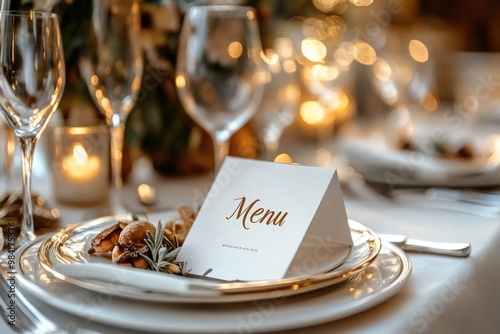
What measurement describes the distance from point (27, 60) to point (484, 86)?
2.35 metres

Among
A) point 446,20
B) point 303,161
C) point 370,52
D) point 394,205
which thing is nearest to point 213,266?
point 394,205

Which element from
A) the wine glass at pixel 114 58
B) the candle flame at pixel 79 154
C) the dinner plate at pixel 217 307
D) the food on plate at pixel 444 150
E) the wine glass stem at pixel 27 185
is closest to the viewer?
the dinner plate at pixel 217 307

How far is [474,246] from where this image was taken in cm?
86

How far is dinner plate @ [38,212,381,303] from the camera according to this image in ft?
1.80

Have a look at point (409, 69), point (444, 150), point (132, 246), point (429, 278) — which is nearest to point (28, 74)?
point (132, 246)

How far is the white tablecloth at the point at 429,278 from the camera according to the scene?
59 cm

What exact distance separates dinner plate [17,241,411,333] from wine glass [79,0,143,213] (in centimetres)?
42

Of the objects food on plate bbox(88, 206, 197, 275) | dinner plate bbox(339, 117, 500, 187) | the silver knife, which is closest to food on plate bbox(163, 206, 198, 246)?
food on plate bbox(88, 206, 197, 275)

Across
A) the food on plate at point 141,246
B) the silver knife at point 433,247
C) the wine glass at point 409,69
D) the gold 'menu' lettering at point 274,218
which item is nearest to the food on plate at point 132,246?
the food on plate at point 141,246

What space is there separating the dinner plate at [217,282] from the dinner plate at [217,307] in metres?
0.01

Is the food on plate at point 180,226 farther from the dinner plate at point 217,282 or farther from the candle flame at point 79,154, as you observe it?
the candle flame at point 79,154

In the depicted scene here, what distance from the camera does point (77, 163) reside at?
1.12m

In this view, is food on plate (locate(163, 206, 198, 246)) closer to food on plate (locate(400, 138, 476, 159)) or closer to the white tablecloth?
the white tablecloth

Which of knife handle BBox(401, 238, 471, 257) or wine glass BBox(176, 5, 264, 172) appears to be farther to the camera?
wine glass BBox(176, 5, 264, 172)
